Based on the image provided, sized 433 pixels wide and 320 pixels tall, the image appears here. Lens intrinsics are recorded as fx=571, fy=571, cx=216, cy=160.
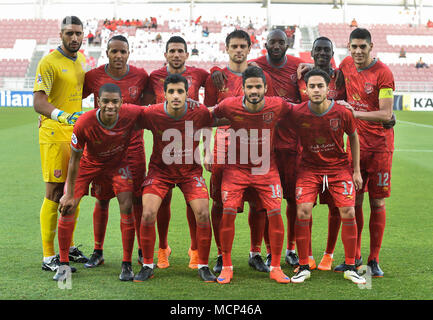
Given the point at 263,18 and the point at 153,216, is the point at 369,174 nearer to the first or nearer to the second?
the point at 153,216

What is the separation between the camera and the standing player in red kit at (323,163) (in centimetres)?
477

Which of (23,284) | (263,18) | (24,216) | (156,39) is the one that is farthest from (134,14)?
(23,284)

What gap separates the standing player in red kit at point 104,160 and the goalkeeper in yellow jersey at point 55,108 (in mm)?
296

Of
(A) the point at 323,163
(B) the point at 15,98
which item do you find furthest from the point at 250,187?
(B) the point at 15,98

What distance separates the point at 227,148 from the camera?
204 inches

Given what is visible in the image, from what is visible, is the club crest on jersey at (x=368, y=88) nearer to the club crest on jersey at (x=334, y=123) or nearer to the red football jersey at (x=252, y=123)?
the club crest on jersey at (x=334, y=123)

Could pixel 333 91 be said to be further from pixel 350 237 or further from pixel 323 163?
pixel 350 237

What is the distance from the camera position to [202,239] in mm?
4805

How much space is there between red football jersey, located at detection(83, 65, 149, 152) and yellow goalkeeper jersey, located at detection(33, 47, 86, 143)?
95 millimetres

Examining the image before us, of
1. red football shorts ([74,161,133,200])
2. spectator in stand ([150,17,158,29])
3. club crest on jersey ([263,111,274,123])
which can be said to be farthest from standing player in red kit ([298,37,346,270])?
spectator in stand ([150,17,158,29])

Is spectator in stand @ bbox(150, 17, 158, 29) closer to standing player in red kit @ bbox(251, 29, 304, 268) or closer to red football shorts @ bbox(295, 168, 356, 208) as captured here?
standing player in red kit @ bbox(251, 29, 304, 268)

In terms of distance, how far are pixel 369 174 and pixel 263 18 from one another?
3520 cm

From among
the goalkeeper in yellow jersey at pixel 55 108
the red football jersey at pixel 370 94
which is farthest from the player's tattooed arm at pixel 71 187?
the red football jersey at pixel 370 94

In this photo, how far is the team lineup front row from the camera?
4.78m
